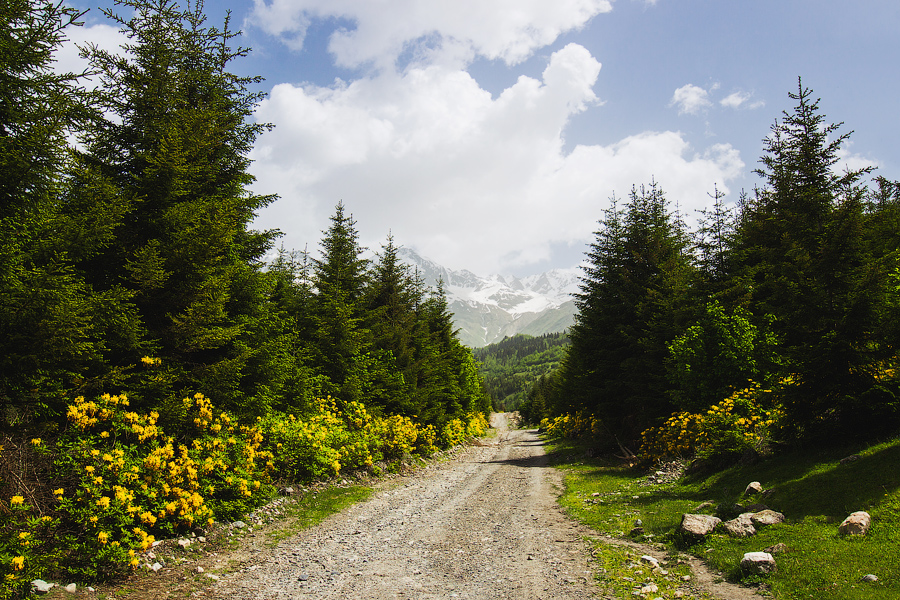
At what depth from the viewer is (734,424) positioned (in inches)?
564

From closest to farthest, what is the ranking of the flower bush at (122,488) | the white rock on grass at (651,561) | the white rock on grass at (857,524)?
the flower bush at (122,488)
the white rock on grass at (857,524)
the white rock on grass at (651,561)

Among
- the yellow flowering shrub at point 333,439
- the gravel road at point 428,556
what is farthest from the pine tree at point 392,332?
the gravel road at point 428,556

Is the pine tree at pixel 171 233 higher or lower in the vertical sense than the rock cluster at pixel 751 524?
higher

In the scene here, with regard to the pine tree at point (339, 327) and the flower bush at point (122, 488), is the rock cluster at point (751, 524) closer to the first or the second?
the flower bush at point (122, 488)

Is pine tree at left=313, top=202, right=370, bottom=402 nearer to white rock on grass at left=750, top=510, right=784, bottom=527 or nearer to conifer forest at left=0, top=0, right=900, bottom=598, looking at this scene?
conifer forest at left=0, top=0, right=900, bottom=598

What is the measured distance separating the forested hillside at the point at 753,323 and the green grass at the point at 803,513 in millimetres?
1600

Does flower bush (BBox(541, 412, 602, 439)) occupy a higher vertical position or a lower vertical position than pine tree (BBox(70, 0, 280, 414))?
lower

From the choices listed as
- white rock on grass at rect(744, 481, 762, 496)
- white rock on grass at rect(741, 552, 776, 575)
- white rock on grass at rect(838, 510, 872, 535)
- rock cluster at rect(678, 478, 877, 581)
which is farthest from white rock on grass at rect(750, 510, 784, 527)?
white rock on grass at rect(744, 481, 762, 496)

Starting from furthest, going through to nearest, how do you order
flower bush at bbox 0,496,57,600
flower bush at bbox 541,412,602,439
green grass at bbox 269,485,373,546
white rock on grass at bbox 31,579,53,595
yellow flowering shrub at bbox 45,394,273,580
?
flower bush at bbox 541,412,602,439
green grass at bbox 269,485,373,546
yellow flowering shrub at bbox 45,394,273,580
white rock on grass at bbox 31,579,53,595
flower bush at bbox 0,496,57,600

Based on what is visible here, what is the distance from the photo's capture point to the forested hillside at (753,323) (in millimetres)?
11312

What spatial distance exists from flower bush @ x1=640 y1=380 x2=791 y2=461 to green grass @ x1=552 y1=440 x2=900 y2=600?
87cm

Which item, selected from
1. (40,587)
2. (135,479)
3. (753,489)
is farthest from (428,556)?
(753,489)

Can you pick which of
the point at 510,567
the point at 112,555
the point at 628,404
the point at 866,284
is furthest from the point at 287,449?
the point at 628,404

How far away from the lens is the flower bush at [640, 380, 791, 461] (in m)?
13.9
